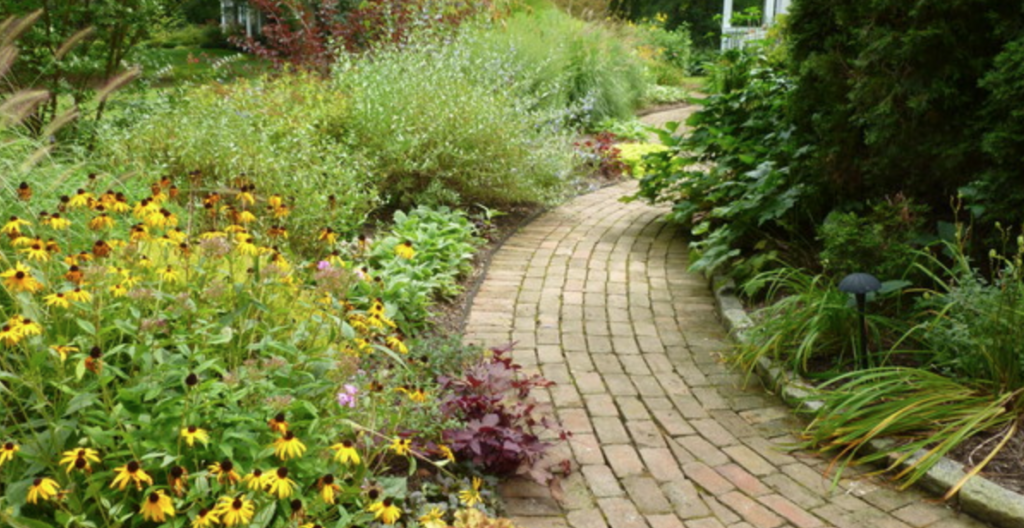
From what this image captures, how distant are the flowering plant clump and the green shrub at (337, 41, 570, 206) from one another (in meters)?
2.80

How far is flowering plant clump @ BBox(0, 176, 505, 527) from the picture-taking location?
2270mm

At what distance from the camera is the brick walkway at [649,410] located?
3.01 m

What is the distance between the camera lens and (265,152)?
5.27m

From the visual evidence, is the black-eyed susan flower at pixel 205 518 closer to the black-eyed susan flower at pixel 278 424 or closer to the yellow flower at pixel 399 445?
the black-eyed susan flower at pixel 278 424

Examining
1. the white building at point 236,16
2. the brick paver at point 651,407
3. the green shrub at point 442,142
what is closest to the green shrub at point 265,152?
the green shrub at point 442,142

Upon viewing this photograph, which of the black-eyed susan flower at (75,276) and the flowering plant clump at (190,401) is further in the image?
the black-eyed susan flower at (75,276)

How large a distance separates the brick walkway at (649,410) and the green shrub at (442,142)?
2.11 ft

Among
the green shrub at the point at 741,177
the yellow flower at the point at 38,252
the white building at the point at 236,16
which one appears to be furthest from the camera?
the white building at the point at 236,16

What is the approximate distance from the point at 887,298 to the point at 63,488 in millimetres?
3379

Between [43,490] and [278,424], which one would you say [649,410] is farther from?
[43,490]

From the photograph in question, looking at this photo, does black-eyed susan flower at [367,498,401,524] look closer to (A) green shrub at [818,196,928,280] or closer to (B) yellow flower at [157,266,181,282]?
(B) yellow flower at [157,266,181,282]

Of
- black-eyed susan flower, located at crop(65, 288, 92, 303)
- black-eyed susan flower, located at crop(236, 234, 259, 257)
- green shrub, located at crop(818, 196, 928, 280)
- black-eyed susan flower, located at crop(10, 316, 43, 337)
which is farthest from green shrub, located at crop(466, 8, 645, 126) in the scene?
black-eyed susan flower, located at crop(10, 316, 43, 337)

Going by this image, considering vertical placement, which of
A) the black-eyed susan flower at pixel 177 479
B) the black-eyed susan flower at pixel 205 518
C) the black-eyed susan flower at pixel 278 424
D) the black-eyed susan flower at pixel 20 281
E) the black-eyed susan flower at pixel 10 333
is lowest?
the black-eyed susan flower at pixel 205 518

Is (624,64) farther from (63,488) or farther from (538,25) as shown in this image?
(63,488)
